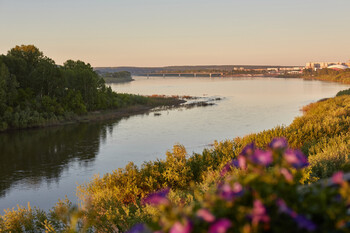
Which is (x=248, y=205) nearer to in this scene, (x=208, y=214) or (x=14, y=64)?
(x=208, y=214)

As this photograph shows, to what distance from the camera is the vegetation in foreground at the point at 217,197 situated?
2365 mm

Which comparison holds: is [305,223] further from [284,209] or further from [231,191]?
[231,191]

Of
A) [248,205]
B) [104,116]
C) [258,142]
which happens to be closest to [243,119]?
[104,116]

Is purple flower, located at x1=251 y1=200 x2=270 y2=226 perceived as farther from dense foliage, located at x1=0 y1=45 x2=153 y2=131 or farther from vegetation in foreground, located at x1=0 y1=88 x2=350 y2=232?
dense foliage, located at x1=0 y1=45 x2=153 y2=131

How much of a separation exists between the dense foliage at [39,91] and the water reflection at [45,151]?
3668 mm

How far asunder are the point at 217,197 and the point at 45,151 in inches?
1510

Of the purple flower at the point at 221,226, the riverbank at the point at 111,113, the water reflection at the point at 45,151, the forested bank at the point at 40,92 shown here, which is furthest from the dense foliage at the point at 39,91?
the purple flower at the point at 221,226

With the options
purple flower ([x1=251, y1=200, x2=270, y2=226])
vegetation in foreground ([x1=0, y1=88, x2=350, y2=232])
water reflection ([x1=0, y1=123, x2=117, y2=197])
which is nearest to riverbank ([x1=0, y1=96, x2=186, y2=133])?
water reflection ([x1=0, y1=123, x2=117, y2=197])

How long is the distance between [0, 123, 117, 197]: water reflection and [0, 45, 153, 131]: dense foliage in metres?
3.67

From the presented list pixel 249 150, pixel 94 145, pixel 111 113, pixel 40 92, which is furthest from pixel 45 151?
pixel 249 150

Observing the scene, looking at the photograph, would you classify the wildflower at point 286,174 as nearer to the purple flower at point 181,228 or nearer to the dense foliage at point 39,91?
the purple flower at point 181,228

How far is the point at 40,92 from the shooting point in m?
58.1

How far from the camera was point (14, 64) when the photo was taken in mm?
55812

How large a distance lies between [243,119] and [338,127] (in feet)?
115
